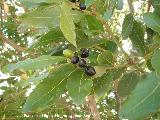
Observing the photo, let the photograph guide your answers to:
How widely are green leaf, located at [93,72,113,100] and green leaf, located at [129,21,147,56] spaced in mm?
177

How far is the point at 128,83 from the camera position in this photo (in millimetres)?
1758

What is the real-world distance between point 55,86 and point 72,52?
0.15 m

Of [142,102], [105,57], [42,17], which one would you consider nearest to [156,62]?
[142,102]

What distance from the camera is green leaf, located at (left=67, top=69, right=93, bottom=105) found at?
4.61 ft

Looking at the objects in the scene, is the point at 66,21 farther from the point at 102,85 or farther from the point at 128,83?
the point at 128,83

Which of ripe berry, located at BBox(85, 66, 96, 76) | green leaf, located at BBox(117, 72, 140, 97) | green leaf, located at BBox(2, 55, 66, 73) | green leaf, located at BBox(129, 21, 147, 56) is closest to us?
green leaf, located at BBox(2, 55, 66, 73)

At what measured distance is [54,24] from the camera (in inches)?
60.4

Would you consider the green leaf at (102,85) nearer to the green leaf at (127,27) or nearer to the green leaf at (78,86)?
the green leaf at (78,86)

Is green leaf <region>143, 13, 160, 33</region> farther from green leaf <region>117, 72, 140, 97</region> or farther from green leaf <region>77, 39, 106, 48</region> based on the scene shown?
green leaf <region>117, 72, 140, 97</region>

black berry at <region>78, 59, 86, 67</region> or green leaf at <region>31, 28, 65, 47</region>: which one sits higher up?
green leaf at <region>31, 28, 65, 47</region>

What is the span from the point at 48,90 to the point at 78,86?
0.41 ft

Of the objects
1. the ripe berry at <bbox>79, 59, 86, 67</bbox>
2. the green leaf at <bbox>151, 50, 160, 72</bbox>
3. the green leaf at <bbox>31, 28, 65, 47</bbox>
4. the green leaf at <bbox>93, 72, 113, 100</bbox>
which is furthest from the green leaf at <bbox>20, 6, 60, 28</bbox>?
the green leaf at <bbox>151, 50, 160, 72</bbox>

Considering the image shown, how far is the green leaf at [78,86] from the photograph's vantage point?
55.3 inches

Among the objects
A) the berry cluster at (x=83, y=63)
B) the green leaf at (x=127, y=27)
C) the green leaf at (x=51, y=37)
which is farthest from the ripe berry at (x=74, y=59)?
the green leaf at (x=127, y=27)
